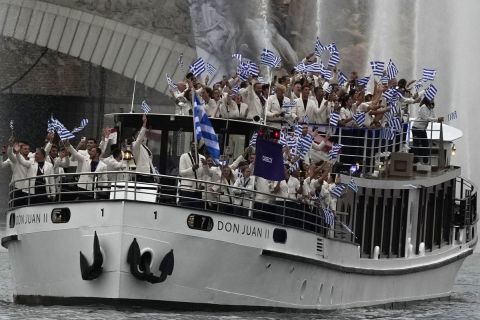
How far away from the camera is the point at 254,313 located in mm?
42031

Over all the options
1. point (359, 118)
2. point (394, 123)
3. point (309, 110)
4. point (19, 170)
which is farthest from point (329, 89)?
point (19, 170)

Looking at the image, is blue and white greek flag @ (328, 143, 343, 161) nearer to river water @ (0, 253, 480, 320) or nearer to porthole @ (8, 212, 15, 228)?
river water @ (0, 253, 480, 320)

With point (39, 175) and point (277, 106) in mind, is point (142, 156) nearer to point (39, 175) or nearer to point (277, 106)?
point (39, 175)

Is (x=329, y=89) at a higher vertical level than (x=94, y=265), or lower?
higher

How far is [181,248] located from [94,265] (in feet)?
4.87

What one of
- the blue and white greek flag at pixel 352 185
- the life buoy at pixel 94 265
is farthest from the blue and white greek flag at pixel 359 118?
the life buoy at pixel 94 265

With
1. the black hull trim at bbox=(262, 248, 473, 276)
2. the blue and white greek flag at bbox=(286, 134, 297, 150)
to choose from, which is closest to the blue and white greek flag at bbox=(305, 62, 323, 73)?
the black hull trim at bbox=(262, 248, 473, 276)

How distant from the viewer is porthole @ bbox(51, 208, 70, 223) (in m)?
41.4

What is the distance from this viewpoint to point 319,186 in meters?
43.8

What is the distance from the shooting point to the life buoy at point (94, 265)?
1603 inches

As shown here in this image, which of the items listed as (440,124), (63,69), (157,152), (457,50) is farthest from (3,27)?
(157,152)

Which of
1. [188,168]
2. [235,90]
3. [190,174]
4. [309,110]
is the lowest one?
[190,174]

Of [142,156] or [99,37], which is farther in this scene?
[99,37]

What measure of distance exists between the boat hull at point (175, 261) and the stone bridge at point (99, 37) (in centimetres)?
3710
